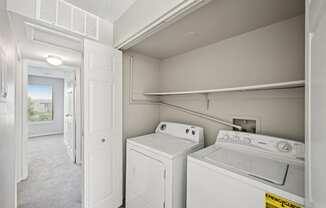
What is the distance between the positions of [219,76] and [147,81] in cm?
119

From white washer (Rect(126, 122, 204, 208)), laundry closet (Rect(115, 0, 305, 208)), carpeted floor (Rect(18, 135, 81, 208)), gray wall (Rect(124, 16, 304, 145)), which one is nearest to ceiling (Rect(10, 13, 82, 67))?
laundry closet (Rect(115, 0, 305, 208))

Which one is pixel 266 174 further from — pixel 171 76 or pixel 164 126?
pixel 171 76

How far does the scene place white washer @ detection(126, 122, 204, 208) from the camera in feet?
4.20

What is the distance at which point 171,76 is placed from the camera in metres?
2.37

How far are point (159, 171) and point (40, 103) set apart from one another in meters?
6.84

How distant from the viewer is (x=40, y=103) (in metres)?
5.65

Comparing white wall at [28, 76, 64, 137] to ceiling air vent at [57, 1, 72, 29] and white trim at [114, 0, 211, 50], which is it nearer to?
ceiling air vent at [57, 1, 72, 29]

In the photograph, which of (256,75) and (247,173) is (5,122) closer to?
(247,173)

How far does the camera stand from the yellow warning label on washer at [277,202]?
2.38 ft

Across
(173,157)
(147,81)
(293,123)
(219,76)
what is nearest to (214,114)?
(219,76)

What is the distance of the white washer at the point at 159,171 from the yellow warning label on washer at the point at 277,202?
0.71 metres

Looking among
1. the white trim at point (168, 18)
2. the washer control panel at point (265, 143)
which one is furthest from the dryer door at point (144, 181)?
the white trim at point (168, 18)

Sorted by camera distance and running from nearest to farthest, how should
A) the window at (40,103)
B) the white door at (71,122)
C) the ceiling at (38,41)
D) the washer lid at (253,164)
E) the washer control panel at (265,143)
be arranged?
the washer lid at (253,164) → the washer control panel at (265,143) → the ceiling at (38,41) → the white door at (71,122) → the window at (40,103)

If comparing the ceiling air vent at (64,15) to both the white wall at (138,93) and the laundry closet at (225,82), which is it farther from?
the white wall at (138,93)
